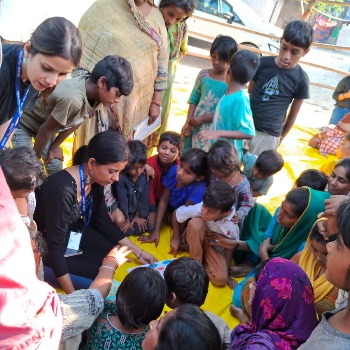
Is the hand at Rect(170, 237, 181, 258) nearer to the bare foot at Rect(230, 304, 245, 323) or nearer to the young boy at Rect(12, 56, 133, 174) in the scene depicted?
the bare foot at Rect(230, 304, 245, 323)

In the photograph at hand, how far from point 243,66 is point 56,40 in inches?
51.9

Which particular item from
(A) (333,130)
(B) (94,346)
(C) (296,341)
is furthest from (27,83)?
(A) (333,130)

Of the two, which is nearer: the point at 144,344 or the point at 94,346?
the point at 144,344

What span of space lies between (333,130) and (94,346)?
4.17m

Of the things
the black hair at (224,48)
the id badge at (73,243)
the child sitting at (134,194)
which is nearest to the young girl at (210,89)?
the black hair at (224,48)

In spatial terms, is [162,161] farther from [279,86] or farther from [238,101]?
[279,86]

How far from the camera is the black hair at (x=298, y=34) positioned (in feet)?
9.84

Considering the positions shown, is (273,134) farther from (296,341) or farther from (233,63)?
(296,341)

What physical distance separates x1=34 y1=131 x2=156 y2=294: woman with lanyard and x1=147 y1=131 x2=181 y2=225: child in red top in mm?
615

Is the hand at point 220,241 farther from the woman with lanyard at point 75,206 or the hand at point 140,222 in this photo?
the woman with lanyard at point 75,206

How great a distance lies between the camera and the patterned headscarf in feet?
4.97

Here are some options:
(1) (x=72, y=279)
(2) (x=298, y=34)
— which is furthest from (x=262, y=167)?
(1) (x=72, y=279)

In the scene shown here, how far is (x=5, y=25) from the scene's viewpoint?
5691 mm

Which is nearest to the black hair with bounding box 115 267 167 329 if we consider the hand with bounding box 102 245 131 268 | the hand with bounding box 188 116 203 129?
the hand with bounding box 102 245 131 268
